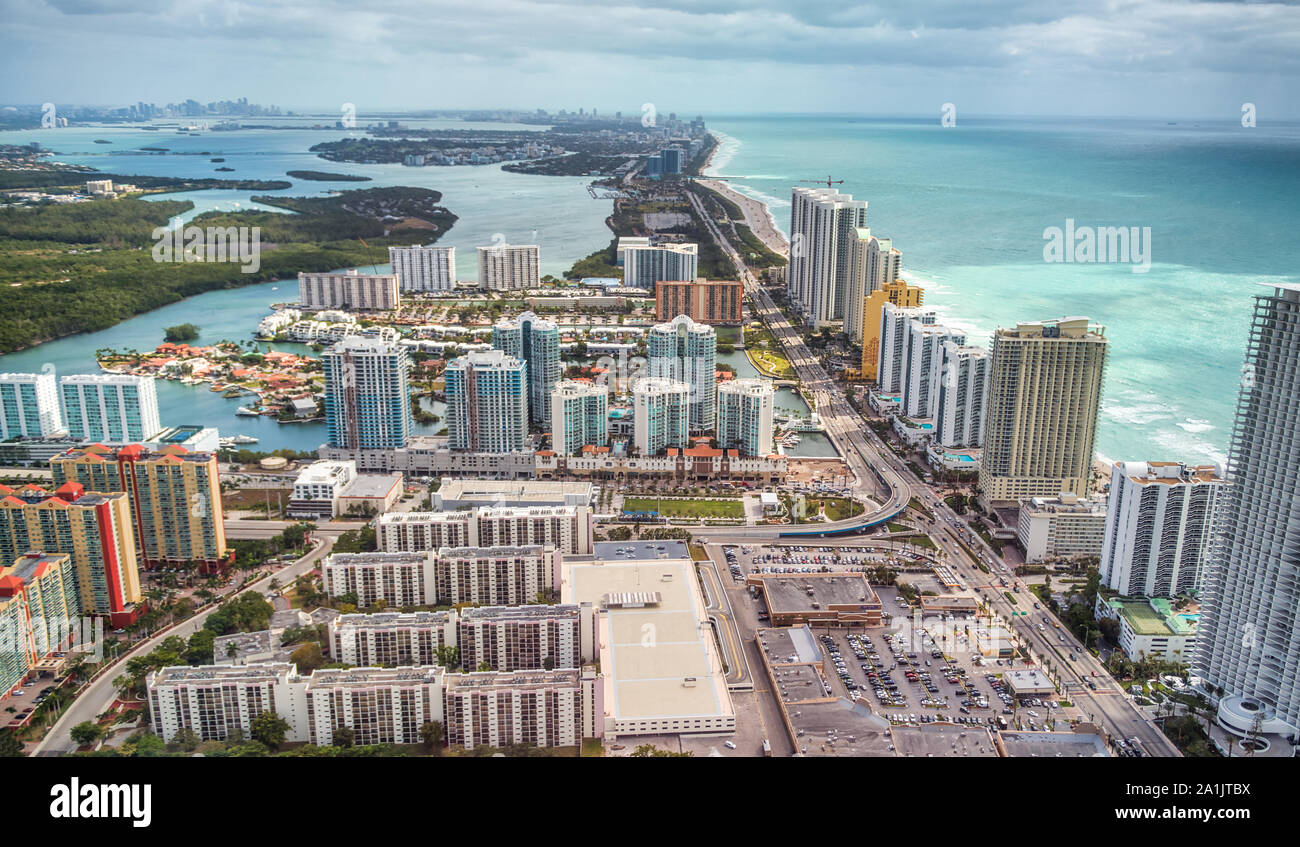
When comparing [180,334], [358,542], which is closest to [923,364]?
[358,542]

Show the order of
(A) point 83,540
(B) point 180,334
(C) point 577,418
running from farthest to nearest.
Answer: (B) point 180,334
(C) point 577,418
(A) point 83,540

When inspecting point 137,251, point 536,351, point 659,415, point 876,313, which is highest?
point 137,251

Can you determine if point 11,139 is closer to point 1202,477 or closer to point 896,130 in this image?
point 1202,477

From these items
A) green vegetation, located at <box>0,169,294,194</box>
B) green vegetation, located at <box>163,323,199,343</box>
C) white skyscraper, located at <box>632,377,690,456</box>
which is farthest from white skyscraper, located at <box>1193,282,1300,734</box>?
green vegetation, located at <box>0,169,294,194</box>

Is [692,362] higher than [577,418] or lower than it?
higher

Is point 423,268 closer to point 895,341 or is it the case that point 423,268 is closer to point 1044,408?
point 895,341

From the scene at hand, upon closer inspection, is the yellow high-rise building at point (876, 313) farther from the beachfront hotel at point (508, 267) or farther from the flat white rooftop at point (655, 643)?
the beachfront hotel at point (508, 267)
